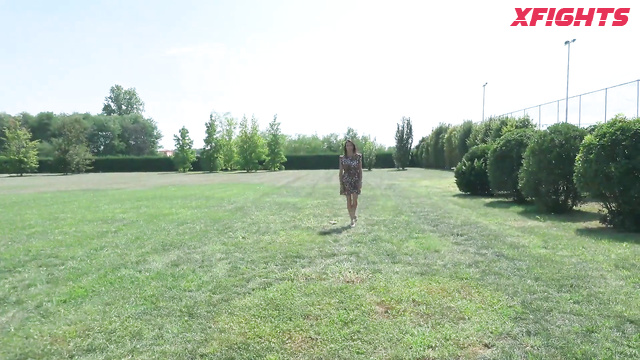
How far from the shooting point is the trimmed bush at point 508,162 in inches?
529

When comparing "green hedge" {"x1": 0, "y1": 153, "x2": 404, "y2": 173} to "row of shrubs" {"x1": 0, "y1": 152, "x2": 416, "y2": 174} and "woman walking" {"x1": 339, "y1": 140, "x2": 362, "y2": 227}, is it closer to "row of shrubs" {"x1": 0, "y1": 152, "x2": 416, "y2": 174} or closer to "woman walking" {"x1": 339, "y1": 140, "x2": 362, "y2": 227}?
"row of shrubs" {"x1": 0, "y1": 152, "x2": 416, "y2": 174}

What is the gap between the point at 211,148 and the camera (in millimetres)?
60312

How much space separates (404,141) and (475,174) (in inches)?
1510

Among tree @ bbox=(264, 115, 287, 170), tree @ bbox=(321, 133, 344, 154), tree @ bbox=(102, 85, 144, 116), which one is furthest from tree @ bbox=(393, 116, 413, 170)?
tree @ bbox=(102, 85, 144, 116)

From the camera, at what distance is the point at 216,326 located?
3.98 meters

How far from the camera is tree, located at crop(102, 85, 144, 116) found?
107m

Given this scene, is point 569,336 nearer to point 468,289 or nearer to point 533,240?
point 468,289

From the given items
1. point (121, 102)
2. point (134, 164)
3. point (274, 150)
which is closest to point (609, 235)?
point (274, 150)

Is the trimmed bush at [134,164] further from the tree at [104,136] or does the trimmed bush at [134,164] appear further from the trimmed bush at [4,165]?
the tree at [104,136]

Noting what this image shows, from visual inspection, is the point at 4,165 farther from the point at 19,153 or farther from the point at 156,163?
the point at 156,163

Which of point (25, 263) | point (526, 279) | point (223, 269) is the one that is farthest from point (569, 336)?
point (25, 263)

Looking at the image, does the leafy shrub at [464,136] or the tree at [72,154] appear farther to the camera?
the tree at [72,154]

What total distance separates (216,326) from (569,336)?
110 inches

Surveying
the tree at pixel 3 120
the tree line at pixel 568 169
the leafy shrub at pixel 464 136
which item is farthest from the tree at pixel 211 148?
the tree line at pixel 568 169
